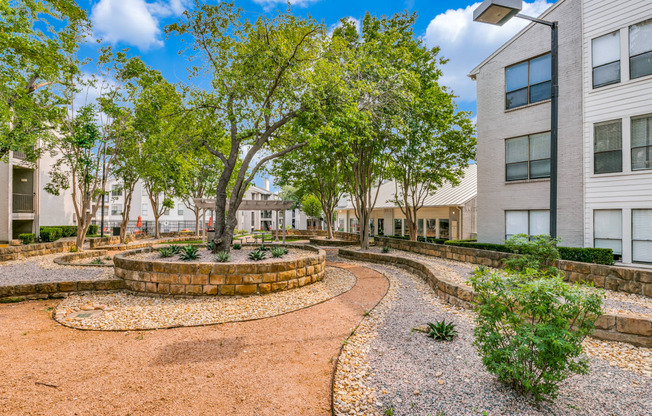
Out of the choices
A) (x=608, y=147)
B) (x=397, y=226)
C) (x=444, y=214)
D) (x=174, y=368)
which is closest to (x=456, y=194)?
(x=444, y=214)

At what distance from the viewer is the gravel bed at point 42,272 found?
819 cm

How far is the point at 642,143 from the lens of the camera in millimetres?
9469

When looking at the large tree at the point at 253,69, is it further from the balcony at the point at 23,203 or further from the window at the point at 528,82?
the balcony at the point at 23,203

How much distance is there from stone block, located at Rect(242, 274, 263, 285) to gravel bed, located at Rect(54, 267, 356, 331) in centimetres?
36

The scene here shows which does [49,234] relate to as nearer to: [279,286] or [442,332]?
[279,286]

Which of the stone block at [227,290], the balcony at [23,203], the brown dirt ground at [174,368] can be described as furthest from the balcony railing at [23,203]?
the stone block at [227,290]

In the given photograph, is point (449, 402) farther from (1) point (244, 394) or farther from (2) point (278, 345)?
(2) point (278, 345)

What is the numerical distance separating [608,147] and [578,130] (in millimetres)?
1040

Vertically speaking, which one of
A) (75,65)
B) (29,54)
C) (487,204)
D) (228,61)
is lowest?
(487,204)

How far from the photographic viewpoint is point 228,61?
10.3 metres

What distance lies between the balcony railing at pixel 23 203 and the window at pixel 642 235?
1195 inches

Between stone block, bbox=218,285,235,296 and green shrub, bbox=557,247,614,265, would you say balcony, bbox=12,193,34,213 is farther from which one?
green shrub, bbox=557,247,614,265

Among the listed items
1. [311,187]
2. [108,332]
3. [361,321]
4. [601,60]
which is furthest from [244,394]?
[311,187]

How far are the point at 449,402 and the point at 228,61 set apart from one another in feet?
35.8
